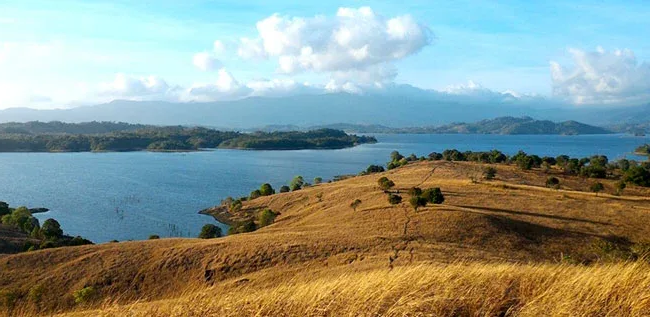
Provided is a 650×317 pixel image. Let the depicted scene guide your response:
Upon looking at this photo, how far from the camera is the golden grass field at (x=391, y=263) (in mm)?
5898

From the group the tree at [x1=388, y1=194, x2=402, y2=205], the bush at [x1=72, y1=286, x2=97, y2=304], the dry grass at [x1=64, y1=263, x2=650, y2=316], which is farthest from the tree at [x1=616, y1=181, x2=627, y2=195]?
the dry grass at [x1=64, y1=263, x2=650, y2=316]

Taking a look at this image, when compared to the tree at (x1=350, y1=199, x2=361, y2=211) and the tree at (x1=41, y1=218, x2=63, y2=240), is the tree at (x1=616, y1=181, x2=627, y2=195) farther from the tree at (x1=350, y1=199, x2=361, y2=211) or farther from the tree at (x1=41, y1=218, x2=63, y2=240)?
the tree at (x1=41, y1=218, x2=63, y2=240)

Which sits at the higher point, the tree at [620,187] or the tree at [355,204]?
the tree at [620,187]

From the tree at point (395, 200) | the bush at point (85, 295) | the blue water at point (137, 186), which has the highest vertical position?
the tree at point (395, 200)

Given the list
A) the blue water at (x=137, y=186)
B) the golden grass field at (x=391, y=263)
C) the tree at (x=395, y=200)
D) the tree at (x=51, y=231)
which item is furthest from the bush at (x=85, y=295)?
the blue water at (x=137, y=186)

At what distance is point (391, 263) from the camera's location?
78.2 ft

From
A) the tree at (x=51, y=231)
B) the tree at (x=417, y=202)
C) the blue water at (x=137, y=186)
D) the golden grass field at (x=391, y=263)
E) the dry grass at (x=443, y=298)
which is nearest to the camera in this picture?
the dry grass at (x=443, y=298)

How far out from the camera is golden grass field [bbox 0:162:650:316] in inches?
232

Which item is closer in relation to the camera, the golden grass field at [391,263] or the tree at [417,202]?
the golden grass field at [391,263]

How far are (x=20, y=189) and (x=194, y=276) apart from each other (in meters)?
89.5

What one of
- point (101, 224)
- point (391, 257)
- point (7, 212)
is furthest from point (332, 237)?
point (7, 212)

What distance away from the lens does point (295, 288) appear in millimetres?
6719

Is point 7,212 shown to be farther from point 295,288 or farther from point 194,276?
point 295,288

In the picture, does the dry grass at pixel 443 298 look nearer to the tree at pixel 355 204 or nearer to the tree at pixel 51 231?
the tree at pixel 355 204
